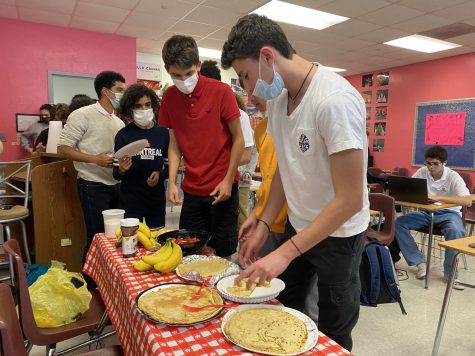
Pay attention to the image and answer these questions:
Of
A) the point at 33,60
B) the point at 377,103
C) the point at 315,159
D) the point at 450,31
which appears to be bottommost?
the point at 315,159

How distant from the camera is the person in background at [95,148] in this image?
8.49 ft

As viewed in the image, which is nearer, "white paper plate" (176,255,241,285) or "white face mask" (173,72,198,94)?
"white paper plate" (176,255,241,285)

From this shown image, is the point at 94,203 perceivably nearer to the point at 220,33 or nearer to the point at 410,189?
the point at 410,189

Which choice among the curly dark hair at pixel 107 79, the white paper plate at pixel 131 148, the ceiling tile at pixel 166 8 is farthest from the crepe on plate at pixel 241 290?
the ceiling tile at pixel 166 8

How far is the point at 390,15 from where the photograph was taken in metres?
4.72

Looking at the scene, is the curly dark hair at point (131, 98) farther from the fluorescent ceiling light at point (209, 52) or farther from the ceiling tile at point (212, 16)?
the fluorescent ceiling light at point (209, 52)

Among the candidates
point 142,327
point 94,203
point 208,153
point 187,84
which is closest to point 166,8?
point 94,203

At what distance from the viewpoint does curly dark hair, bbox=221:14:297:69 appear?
1.03 meters

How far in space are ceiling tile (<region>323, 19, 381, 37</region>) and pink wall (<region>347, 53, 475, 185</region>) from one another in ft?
8.30

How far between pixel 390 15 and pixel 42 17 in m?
4.77

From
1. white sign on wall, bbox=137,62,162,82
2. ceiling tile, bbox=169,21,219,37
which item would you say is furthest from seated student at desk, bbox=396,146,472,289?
white sign on wall, bbox=137,62,162,82

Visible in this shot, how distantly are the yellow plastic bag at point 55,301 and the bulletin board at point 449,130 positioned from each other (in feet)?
22.8

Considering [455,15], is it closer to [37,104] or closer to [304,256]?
[304,256]

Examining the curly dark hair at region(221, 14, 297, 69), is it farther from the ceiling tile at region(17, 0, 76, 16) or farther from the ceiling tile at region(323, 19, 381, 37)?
the ceiling tile at region(323, 19, 381, 37)
